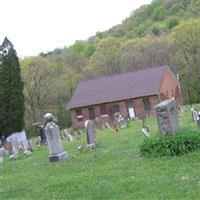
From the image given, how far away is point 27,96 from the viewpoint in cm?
6938

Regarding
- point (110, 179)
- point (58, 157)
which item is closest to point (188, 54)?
point (58, 157)

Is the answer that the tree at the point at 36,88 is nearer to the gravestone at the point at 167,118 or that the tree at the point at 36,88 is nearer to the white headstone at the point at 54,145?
the white headstone at the point at 54,145

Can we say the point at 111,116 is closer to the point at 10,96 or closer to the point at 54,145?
the point at 10,96

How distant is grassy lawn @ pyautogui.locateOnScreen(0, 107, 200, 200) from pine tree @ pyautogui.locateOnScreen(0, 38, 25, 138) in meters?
25.5

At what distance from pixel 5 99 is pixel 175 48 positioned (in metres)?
36.9

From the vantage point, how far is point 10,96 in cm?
4366

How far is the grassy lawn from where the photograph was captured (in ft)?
34.7

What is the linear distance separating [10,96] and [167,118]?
1162 inches

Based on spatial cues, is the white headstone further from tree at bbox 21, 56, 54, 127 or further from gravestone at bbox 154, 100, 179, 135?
tree at bbox 21, 56, 54, 127

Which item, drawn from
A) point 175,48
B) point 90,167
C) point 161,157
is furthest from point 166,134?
point 175,48

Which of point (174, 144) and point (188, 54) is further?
point (188, 54)

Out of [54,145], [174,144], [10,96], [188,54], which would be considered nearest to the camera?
[174,144]

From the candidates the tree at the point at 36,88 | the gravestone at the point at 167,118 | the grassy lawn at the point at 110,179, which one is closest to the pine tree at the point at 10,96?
the tree at the point at 36,88

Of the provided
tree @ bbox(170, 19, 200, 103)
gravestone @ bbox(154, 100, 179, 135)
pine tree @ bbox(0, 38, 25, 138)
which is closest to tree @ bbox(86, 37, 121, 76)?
tree @ bbox(170, 19, 200, 103)
